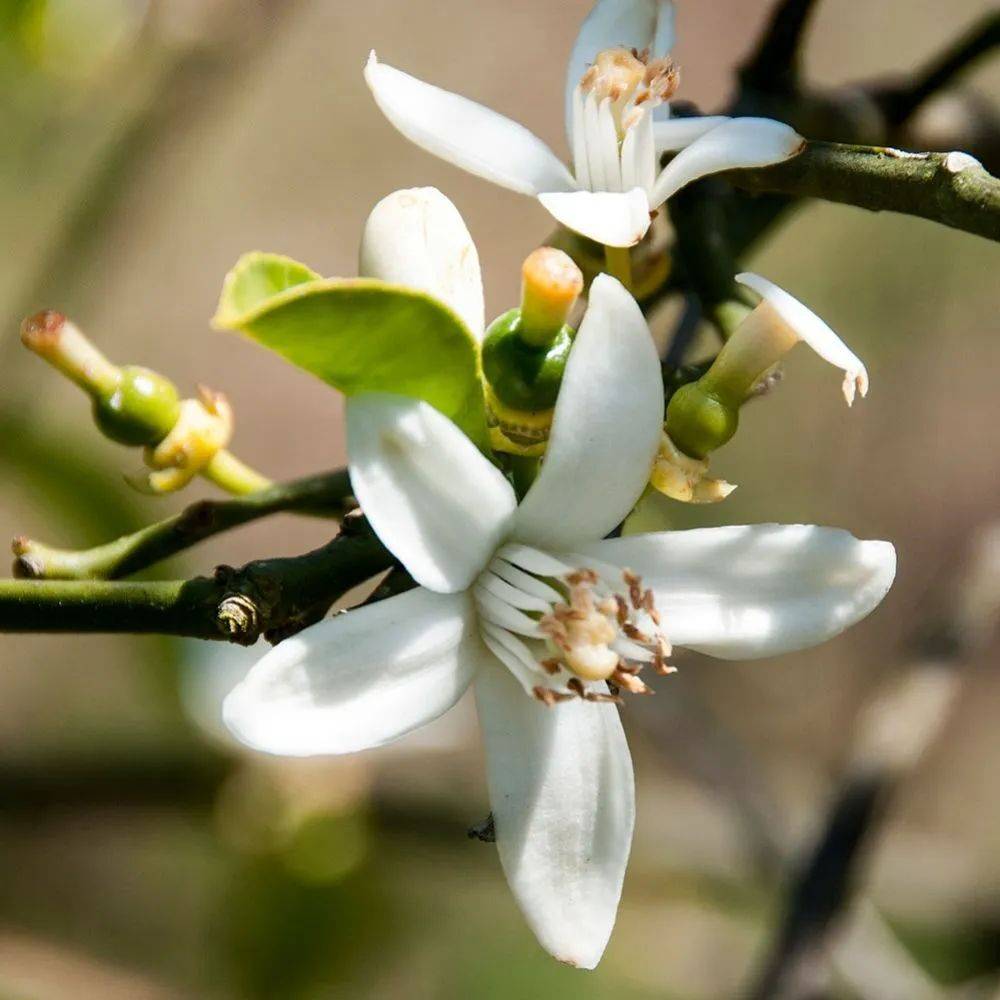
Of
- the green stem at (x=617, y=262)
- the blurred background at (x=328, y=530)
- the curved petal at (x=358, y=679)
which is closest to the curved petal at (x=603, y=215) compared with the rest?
the green stem at (x=617, y=262)

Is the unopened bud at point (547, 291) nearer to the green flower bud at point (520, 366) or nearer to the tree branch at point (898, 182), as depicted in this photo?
the green flower bud at point (520, 366)

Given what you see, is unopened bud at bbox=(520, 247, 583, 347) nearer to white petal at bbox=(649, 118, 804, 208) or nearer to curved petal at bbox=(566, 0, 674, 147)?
white petal at bbox=(649, 118, 804, 208)

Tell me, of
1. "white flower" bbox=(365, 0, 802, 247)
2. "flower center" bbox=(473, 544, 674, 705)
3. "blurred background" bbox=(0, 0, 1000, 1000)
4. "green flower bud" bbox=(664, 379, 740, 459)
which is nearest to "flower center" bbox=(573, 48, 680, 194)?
"white flower" bbox=(365, 0, 802, 247)

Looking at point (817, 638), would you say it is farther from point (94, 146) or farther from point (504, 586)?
point (94, 146)

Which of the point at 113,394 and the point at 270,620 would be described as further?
the point at 113,394

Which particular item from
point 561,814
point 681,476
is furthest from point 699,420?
point 561,814

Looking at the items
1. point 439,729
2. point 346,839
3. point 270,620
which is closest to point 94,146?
point 439,729
